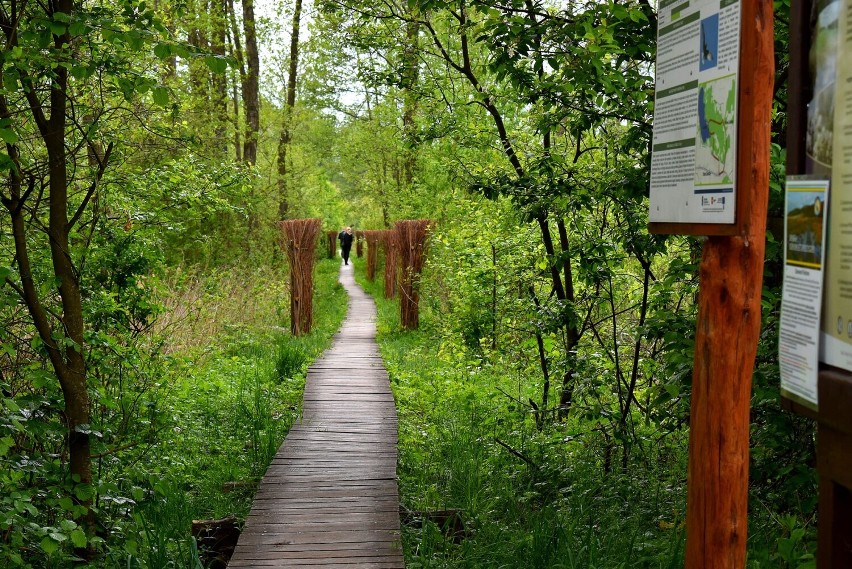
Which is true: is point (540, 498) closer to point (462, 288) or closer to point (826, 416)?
point (826, 416)

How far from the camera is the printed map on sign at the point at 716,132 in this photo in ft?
7.05

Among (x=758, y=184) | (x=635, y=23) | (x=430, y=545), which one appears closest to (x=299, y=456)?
(x=430, y=545)

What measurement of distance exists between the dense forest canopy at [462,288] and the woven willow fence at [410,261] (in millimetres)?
3675

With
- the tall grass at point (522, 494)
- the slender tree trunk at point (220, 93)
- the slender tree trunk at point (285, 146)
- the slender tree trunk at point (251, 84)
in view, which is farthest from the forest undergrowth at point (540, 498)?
the slender tree trunk at point (285, 146)

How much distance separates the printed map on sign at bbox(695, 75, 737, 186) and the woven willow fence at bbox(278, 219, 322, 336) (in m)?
11.6

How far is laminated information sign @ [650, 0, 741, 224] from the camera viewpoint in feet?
7.09

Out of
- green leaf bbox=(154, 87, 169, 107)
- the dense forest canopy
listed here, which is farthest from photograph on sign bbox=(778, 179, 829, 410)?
green leaf bbox=(154, 87, 169, 107)

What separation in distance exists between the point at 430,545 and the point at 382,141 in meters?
20.1

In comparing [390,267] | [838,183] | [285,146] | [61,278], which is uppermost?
[285,146]

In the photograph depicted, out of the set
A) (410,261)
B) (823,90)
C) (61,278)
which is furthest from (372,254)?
(823,90)

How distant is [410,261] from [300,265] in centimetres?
205

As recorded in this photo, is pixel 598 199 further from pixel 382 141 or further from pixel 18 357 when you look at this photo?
pixel 382 141

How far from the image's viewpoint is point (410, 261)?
46.0ft

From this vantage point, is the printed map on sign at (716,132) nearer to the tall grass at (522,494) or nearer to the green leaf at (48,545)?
the tall grass at (522,494)
